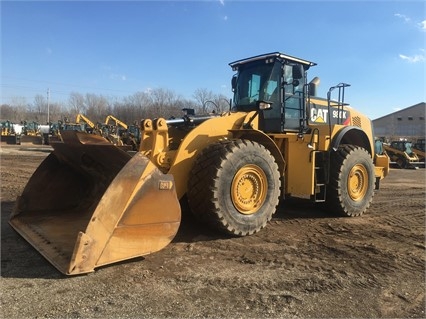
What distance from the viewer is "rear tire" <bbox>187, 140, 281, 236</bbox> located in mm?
5020

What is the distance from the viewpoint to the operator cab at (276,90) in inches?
266

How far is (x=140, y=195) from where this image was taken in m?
4.10

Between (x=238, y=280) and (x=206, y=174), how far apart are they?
1.51 meters

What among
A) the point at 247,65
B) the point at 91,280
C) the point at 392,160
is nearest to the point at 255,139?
the point at 247,65

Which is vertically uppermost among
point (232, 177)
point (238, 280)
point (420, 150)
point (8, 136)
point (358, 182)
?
point (8, 136)

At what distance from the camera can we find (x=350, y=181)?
730cm

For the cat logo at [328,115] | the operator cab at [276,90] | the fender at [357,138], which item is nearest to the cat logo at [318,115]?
the cat logo at [328,115]

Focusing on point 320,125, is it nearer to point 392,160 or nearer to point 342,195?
point 342,195

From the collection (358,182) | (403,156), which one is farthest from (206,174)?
(403,156)

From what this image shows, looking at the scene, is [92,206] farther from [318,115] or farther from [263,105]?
[318,115]

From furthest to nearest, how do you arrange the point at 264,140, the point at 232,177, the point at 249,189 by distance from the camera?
the point at 264,140
the point at 249,189
the point at 232,177

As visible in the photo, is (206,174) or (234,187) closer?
Answer: (206,174)

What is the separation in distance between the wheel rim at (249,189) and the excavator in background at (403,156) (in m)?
24.3

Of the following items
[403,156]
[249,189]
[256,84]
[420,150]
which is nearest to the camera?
[249,189]
